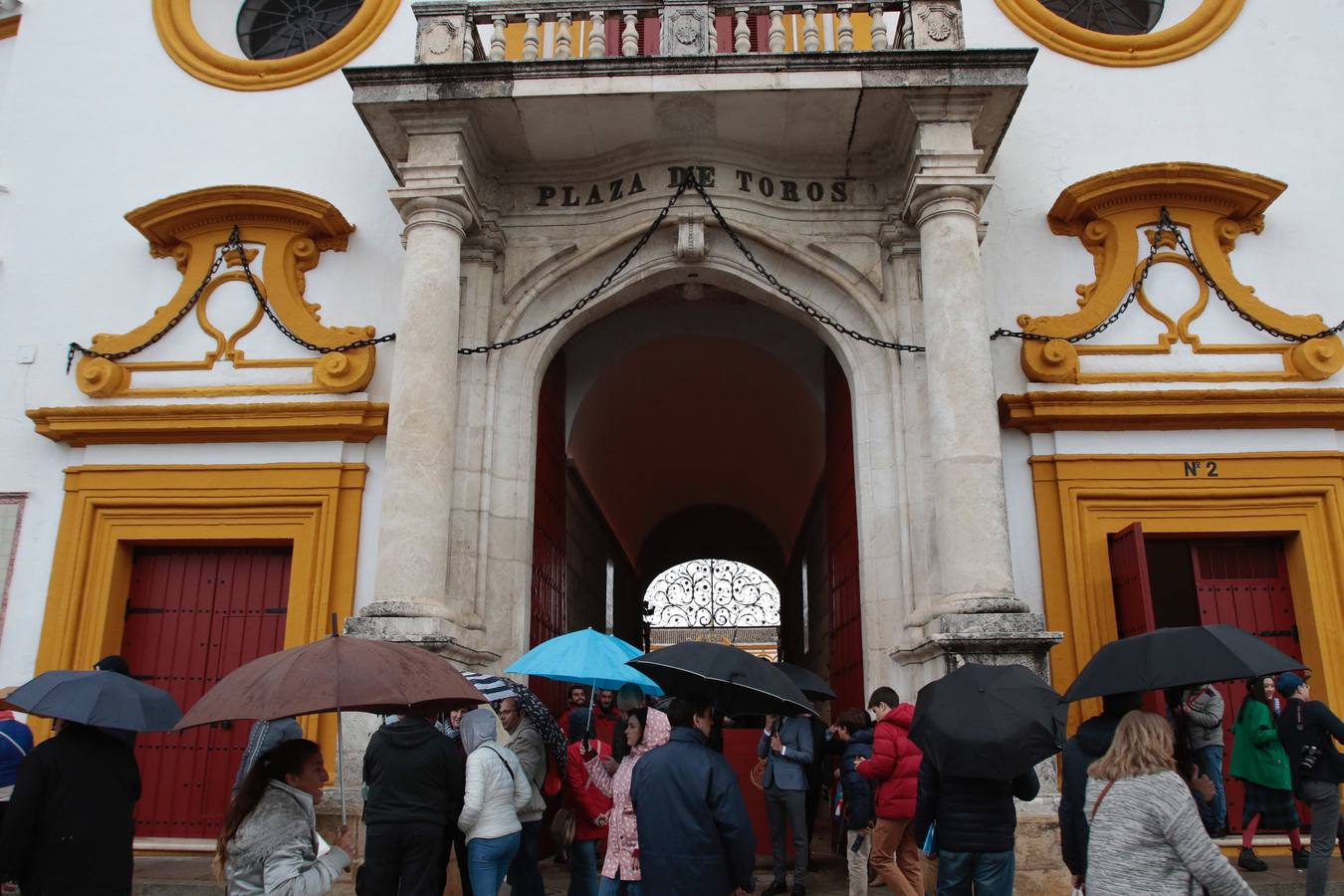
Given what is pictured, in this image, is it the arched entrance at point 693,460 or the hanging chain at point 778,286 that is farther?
the arched entrance at point 693,460

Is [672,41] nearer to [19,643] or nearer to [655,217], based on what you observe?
[655,217]

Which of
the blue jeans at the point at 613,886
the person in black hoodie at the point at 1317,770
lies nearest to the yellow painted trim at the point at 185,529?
the blue jeans at the point at 613,886

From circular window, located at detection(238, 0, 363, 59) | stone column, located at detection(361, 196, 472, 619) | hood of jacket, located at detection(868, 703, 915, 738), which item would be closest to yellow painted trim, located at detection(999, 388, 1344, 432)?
hood of jacket, located at detection(868, 703, 915, 738)

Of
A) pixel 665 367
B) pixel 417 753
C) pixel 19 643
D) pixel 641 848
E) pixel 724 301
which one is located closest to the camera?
pixel 641 848

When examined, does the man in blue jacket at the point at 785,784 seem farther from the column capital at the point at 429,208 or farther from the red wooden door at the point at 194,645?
the column capital at the point at 429,208

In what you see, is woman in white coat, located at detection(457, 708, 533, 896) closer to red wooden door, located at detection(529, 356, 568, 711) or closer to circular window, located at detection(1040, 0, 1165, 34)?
red wooden door, located at detection(529, 356, 568, 711)

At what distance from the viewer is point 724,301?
13.3 metres

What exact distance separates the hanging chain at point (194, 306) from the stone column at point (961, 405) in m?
4.85

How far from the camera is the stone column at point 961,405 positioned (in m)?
8.01

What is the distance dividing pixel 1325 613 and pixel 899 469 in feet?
12.2

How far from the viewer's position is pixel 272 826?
381 cm

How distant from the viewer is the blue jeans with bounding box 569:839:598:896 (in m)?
6.23

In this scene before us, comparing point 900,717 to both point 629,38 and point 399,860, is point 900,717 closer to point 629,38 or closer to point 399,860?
point 399,860

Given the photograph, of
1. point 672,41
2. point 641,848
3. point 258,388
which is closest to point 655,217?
point 672,41
